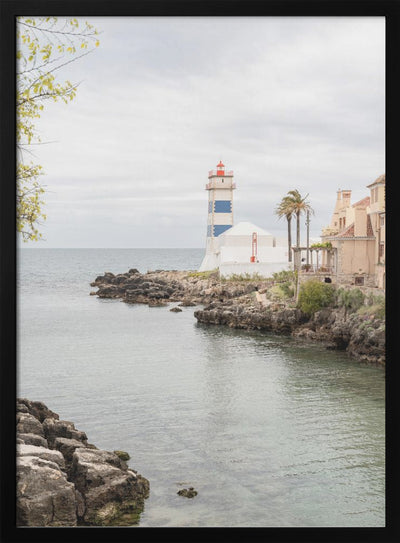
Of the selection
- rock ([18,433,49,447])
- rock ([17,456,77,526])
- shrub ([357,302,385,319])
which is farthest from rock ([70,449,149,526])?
shrub ([357,302,385,319])

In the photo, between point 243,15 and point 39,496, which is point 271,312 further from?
point 243,15

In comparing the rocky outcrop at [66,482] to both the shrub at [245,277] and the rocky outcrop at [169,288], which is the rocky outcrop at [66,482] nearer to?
the rocky outcrop at [169,288]

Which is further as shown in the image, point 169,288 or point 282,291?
point 169,288

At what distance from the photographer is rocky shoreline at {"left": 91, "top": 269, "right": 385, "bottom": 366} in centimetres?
1555

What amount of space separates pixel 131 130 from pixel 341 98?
3608 centimetres

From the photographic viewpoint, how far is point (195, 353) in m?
17.3

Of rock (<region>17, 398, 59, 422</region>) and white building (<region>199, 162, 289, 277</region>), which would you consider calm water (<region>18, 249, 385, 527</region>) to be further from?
white building (<region>199, 162, 289, 277</region>)

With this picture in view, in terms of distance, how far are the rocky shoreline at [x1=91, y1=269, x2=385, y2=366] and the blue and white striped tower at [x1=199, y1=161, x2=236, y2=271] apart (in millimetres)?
2010

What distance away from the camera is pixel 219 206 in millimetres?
35812

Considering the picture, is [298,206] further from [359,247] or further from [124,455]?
[124,455]

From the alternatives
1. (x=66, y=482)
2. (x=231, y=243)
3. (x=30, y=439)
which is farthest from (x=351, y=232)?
(x=66, y=482)

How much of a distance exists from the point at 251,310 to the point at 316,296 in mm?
3408
